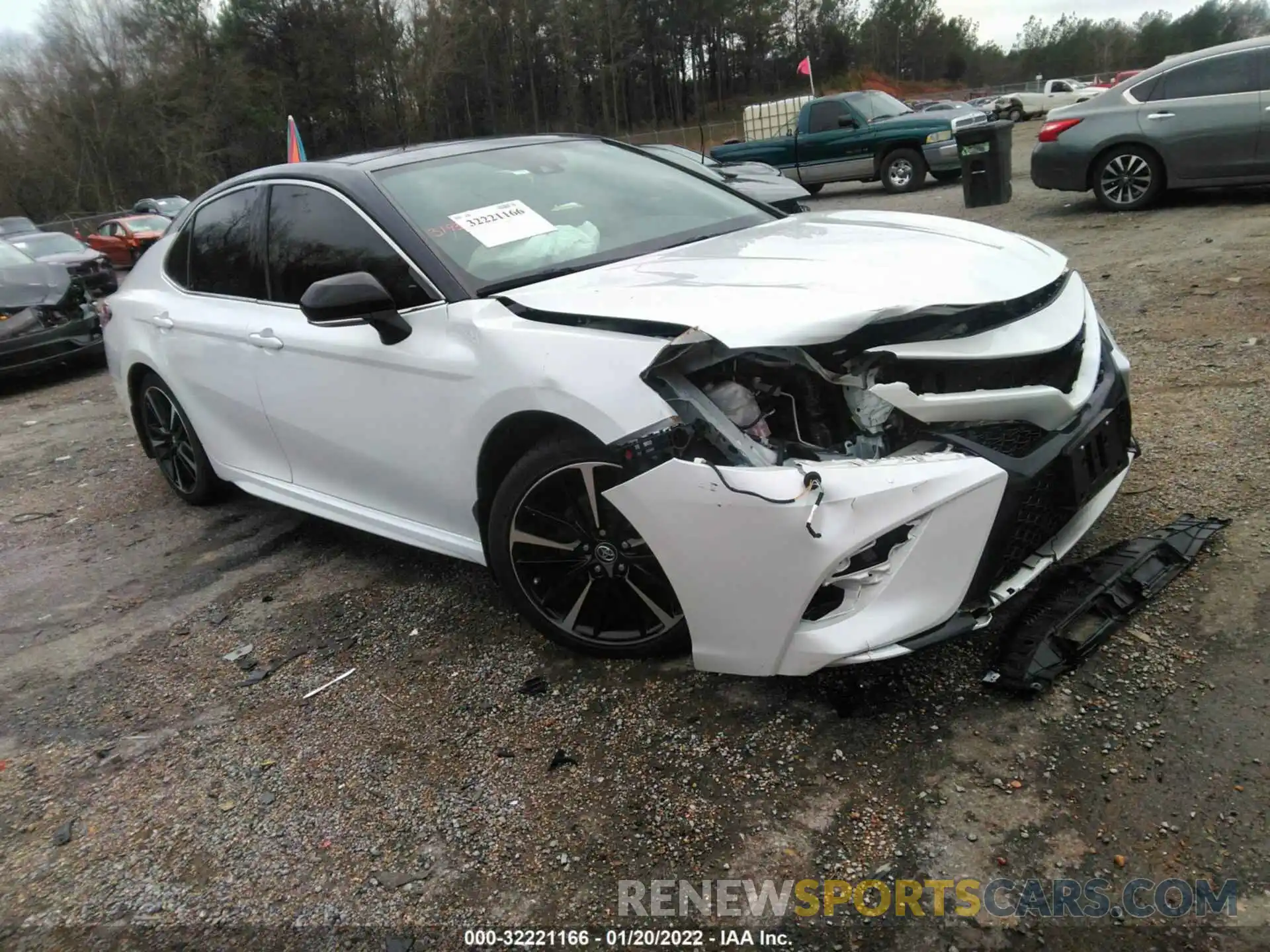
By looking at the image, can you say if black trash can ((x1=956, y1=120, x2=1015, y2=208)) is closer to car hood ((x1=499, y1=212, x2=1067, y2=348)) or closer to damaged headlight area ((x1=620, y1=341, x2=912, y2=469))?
car hood ((x1=499, y1=212, x2=1067, y2=348))

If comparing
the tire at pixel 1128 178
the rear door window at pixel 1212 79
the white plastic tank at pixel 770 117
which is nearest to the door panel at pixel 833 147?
the white plastic tank at pixel 770 117

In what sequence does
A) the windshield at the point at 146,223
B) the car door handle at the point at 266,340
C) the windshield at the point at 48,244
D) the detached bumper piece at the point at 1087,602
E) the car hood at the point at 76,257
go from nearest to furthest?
the detached bumper piece at the point at 1087,602
the car door handle at the point at 266,340
the car hood at the point at 76,257
the windshield at the point at 48,244
the windshield at the point at 146,223

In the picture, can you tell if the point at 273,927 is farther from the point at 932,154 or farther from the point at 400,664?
the point at 932,154

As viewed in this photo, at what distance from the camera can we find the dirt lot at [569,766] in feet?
6.80

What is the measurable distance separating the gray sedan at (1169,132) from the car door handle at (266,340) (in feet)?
27.8

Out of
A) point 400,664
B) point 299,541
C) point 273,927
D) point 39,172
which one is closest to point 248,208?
point 299,541

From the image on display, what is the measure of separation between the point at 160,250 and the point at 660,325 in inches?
139

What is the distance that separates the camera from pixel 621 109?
199 feet

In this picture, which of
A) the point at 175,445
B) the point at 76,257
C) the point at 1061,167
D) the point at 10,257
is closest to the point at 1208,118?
the point at 1061,167

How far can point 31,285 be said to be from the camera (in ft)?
30.2

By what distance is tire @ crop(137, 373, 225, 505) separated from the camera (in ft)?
15.4

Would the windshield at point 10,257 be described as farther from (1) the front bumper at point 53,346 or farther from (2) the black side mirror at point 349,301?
(2) the black side mirror at point 349,301

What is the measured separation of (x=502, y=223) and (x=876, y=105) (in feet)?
46.5

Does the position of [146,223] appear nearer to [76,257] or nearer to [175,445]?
[76,257]
